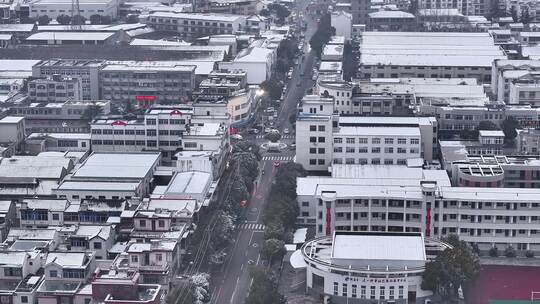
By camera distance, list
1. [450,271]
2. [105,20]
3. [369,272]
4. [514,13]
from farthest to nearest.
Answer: [514,13] < [105,20] < [450,271] < [369,272]

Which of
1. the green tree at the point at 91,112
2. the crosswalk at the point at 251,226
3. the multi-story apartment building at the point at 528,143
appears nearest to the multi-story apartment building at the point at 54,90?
the green tree at the point at 91,112

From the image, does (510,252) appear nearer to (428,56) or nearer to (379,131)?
(379,131)

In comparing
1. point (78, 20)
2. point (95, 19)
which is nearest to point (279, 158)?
point (78, 20)

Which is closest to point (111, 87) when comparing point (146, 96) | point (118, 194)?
point (146, 96)

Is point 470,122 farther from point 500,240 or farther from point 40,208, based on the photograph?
point 40,208

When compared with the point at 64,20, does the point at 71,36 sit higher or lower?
lower

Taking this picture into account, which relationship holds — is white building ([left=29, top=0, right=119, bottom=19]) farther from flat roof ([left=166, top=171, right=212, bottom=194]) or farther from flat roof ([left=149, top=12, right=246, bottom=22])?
flat roof ([left=166, top=171, right=212, bottom=194])
